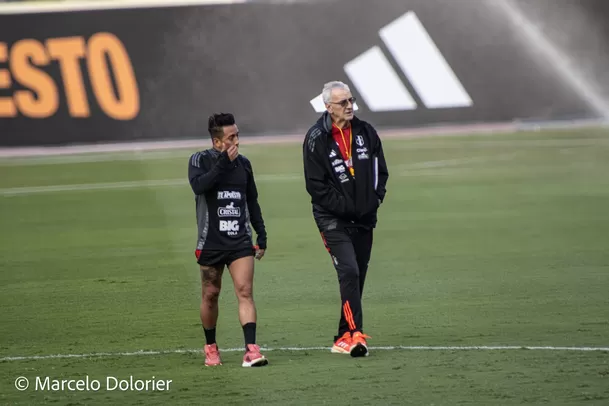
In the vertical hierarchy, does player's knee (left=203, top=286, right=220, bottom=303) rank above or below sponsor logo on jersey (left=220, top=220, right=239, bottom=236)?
below

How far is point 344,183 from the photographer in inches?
388

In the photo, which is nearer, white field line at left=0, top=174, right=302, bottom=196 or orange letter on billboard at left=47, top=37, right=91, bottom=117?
white field line at left=0, top=174, right=302, bottom=196

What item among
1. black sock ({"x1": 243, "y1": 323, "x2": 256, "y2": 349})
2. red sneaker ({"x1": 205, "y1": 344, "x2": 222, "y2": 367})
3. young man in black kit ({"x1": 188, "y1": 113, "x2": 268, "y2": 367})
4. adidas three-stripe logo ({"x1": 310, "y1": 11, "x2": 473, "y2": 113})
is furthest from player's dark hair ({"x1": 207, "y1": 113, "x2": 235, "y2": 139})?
adidas three-stripe logo ({"x1": 310, "y1": 11, "x2": 473, "y2": 113})

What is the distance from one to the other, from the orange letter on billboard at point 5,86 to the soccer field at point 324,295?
6.81 metres

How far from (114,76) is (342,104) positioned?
74.5 ft

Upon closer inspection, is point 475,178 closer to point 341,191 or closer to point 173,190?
point 173,190

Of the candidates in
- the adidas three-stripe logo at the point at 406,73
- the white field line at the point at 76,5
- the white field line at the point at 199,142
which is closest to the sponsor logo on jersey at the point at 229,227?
the white field line at the point at 199,142

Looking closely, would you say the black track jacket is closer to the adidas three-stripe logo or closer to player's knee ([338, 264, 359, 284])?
player's knee ([338, 264, 359, 284])

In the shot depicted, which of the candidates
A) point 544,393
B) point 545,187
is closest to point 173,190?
point 545,187

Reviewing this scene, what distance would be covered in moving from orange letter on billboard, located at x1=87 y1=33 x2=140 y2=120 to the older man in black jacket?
22.4m

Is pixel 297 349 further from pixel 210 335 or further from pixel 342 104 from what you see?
pixel 342 104

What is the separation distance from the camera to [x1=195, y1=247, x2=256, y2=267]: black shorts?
9383mm

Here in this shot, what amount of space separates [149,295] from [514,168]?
521 inches

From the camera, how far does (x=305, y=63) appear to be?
32562 mm
